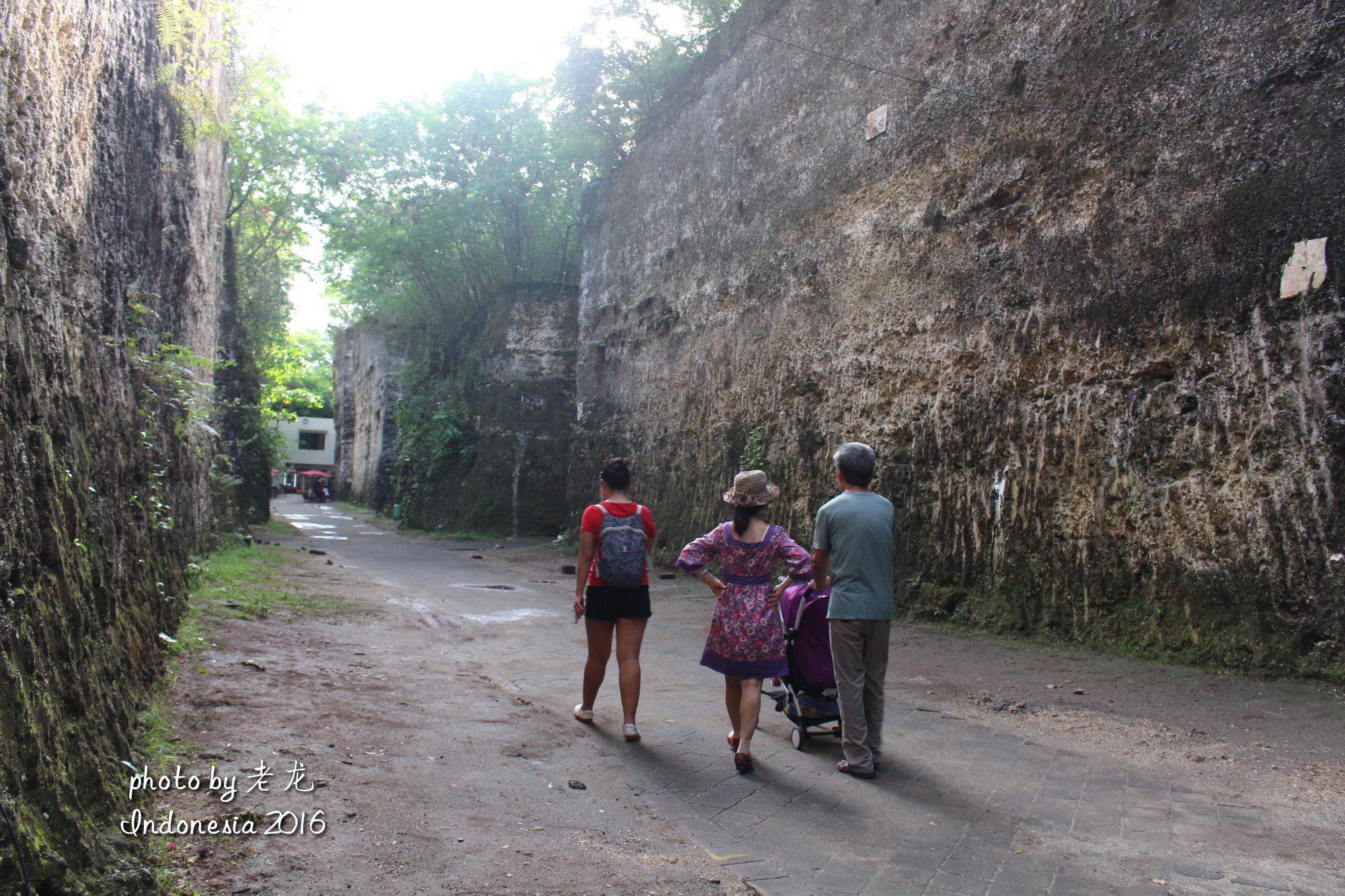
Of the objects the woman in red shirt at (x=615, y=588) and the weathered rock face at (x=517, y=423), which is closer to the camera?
the woman in red shirt at (x=615, y=588)

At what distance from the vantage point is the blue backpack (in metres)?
4.60

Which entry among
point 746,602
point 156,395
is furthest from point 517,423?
point 746,602

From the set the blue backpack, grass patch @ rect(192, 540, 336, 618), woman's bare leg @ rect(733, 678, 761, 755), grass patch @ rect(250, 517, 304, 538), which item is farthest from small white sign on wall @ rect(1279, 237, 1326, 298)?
grass patch @ rect(250, 517, 304, 538)

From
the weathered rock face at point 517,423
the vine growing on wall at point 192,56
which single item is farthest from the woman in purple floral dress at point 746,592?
the weathered rock face at point 517,423

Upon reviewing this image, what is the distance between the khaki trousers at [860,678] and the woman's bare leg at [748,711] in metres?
0.40

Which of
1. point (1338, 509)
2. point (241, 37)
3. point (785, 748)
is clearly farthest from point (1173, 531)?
point (241, 37)

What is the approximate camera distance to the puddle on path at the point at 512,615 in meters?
8.44

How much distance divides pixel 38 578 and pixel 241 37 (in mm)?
6578

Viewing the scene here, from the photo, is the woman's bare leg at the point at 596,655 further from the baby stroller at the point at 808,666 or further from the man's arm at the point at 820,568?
the man's arm at the point at 820,568

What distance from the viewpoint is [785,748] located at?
14.5 ft

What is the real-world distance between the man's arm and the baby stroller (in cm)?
13

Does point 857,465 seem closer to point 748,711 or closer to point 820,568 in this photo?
point 820,568

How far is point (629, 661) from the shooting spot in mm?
4613

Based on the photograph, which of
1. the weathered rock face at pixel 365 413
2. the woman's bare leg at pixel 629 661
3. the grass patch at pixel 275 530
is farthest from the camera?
the weathered rock face at pixel 365 413
